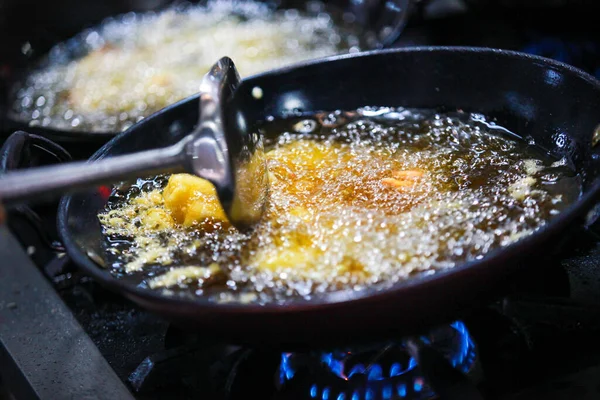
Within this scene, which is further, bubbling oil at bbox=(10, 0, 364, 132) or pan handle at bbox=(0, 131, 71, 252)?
bubbling oil at bbox=(10, 0, 364, 132)

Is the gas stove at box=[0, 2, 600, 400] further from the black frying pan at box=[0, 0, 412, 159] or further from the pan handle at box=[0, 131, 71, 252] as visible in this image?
the black frying pan at box=[0, 0, 412, 159]

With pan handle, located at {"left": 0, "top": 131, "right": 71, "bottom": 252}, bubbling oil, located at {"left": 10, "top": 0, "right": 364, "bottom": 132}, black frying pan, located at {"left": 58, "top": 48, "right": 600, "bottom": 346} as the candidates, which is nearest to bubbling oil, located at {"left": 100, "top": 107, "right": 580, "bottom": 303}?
black frying pan, located at {"left": 58, "top": 48, "right": 600, "bottom": 346}

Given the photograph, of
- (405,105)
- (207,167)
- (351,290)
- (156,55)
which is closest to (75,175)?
(207,167)

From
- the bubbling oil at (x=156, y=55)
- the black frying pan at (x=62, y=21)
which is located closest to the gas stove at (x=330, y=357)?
the bubbling oil at (x=156, y=55)

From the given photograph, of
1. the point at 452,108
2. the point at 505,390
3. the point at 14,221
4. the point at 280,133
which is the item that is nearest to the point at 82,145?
the point at 14,221

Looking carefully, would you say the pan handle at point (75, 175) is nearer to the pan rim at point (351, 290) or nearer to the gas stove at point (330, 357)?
the pan rim at point (351, 290)

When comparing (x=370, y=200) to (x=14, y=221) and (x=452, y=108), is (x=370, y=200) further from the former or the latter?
(x=14, y=221)
